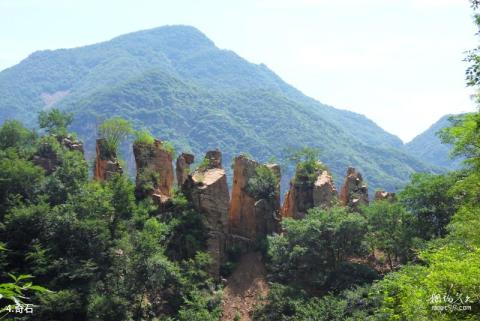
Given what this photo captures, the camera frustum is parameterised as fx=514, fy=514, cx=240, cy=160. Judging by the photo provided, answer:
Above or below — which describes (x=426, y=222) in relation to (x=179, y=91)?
below

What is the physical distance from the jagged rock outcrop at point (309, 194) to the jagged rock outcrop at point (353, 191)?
1348 millimetres

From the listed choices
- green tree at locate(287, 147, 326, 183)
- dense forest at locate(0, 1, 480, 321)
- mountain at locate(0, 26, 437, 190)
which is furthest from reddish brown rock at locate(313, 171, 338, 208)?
mountain at locate(0, 26, 437, 190)

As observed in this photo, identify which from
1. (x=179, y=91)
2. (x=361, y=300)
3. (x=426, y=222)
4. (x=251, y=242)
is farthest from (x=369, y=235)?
(x=179, y=91)

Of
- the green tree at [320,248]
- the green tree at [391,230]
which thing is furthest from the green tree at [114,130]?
the green tree at [391,230]

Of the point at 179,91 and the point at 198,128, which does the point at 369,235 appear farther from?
the point at 179,91

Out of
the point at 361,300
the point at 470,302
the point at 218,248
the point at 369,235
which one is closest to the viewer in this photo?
the point at 470,302

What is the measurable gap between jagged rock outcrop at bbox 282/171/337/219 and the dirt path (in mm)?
5291

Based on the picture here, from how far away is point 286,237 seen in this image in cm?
3638

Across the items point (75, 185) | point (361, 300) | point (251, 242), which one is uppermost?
point (75, 185)

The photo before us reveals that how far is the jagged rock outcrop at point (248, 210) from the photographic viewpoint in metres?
41.4

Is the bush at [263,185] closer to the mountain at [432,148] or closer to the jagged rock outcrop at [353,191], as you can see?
the jagged rock outcrop at [353,191]

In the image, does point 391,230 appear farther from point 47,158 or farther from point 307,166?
point 47,158

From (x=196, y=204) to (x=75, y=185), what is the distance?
8926 mm

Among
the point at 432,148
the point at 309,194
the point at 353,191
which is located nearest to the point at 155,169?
the point at 309,194
